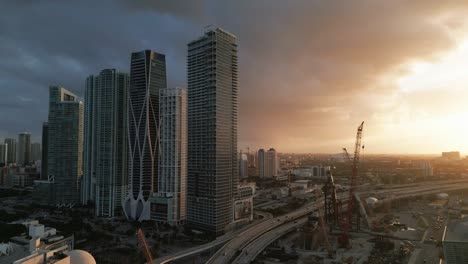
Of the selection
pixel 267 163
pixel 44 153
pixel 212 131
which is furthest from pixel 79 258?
pixel 267 163

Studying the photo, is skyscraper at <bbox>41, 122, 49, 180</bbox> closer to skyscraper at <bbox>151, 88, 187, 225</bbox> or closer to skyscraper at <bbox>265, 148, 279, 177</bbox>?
skyscraper at <bbox>151, 88, 187, 225</bbox>

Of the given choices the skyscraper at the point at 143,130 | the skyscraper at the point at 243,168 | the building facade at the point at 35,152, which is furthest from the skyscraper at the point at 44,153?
the skyscraper at the point at 243,168

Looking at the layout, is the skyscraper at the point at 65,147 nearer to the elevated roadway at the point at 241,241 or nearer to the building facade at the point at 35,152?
the elevated roadway at the point at 241,241

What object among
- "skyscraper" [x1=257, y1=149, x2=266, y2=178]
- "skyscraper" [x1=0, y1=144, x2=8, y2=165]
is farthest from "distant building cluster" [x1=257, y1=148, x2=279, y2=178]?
"skyscraper" [x1=0, y1=144, x2=8, y2=165]

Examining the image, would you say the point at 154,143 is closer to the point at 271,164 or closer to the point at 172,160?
the point at 172,160

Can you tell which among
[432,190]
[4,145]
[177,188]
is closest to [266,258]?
[177,188]
